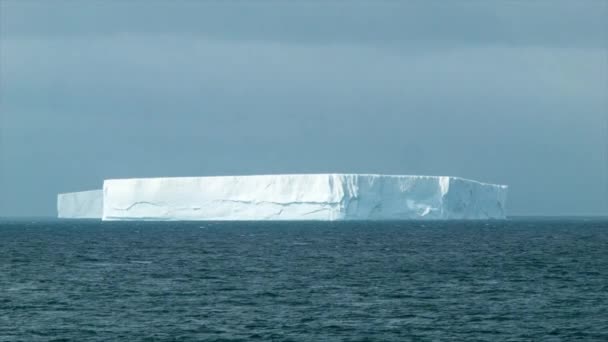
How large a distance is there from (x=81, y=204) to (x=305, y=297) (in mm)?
79514

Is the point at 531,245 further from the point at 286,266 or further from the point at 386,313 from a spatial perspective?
the point at 386,313

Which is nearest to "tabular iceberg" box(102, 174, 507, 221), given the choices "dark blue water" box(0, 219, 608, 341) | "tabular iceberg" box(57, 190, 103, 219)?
"tabular iceberg" box(57, 190, 103, 219)

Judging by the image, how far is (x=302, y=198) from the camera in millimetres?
71000

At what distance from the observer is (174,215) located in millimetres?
76312

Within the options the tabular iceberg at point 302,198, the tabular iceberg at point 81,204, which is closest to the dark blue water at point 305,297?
the tabular iceberg at point 302,198

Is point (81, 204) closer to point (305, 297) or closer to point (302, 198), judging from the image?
point (302, 198)

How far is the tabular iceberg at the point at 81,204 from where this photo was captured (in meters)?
97.9

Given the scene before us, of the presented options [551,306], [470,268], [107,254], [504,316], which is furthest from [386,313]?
[107,254]

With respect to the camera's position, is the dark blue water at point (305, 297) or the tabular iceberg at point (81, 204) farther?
the tabular iceberg at point (81, 204)

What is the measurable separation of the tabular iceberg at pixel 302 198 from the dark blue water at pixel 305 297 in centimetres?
3107

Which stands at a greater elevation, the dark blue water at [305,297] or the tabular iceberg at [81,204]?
the tabular iceberg at [81,204]

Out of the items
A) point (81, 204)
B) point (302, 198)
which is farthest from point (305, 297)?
point (81, 204)

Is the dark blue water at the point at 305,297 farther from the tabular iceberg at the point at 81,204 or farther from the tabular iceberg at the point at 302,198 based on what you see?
the tabular iceberg at the point at 81,204

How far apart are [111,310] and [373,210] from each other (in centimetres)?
5028
